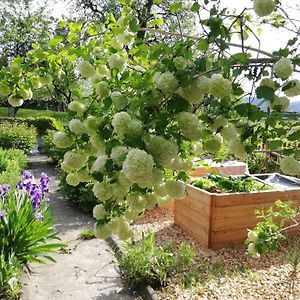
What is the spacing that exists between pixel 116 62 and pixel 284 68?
1.72ft

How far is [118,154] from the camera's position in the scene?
732 mm

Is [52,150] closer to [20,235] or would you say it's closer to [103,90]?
[20,235]

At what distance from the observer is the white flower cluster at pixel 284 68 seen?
762 millimetres

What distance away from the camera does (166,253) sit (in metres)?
3.13

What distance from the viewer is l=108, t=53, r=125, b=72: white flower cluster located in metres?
1.11

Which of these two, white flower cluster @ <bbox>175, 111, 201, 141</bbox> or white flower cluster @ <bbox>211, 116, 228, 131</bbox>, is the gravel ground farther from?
white flower cluster @ <bbox>175, 111, 201, 141</bbox>

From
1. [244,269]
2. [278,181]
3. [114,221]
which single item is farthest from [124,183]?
[278,181]

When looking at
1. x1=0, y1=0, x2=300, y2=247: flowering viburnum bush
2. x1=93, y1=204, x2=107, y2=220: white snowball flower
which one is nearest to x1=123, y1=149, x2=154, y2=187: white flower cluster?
x1=0, y1=0, x2=300, y2=247: flowering viburnum bush

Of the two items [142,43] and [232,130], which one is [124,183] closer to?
[232,130]

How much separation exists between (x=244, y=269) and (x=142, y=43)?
2641 millimetres

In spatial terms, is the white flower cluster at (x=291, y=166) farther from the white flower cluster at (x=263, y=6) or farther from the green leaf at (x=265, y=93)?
the white flower cluster at (x=263, y=6)

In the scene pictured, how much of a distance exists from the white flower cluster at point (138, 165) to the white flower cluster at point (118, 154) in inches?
1.9

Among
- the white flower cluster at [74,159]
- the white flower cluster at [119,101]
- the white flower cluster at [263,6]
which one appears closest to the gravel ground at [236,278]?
the white flower cluster at [74,159]

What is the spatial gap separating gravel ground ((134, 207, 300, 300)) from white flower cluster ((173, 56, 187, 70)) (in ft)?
7.22
